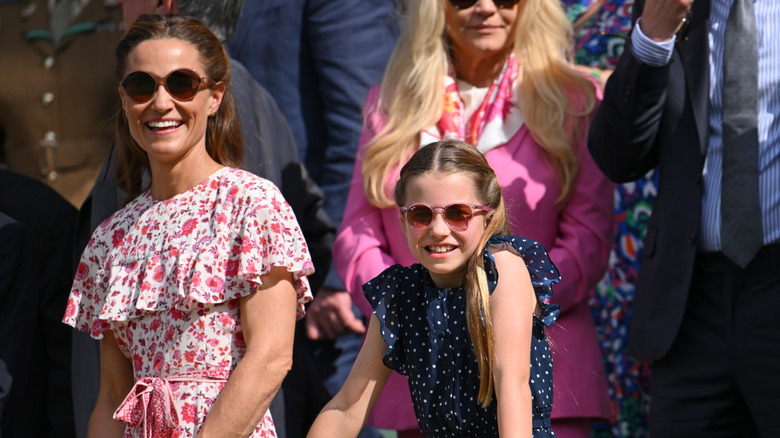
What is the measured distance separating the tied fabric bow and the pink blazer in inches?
36.3

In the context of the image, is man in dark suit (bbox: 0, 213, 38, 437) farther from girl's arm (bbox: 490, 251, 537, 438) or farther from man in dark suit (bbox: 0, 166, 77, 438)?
girl's arm (bbox: 490, 251, 537, 438)

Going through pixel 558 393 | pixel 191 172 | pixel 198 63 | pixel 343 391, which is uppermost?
pixel 198 63

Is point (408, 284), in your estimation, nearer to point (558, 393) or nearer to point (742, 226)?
point (558, 393)

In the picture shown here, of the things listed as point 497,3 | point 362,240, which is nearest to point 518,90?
point 497,3

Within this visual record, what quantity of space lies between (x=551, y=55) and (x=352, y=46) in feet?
3.19

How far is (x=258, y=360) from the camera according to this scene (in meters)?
2.78

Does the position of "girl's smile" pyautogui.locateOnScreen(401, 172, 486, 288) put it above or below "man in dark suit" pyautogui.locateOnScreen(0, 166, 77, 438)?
above

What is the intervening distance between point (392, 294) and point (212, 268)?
45 centimetres

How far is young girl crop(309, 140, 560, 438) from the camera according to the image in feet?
8.75

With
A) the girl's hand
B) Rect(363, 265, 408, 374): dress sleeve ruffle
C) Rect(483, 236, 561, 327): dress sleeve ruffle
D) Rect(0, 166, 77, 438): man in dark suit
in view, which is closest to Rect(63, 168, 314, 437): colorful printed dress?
Rect(363, 265, 408, 374): dress sleeve ruffle

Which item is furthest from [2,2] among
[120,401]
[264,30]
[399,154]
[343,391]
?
[343,391]

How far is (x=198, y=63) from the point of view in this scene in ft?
9.95

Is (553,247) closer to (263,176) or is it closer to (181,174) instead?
(263,176)

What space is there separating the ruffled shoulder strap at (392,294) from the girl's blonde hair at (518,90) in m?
0.82
